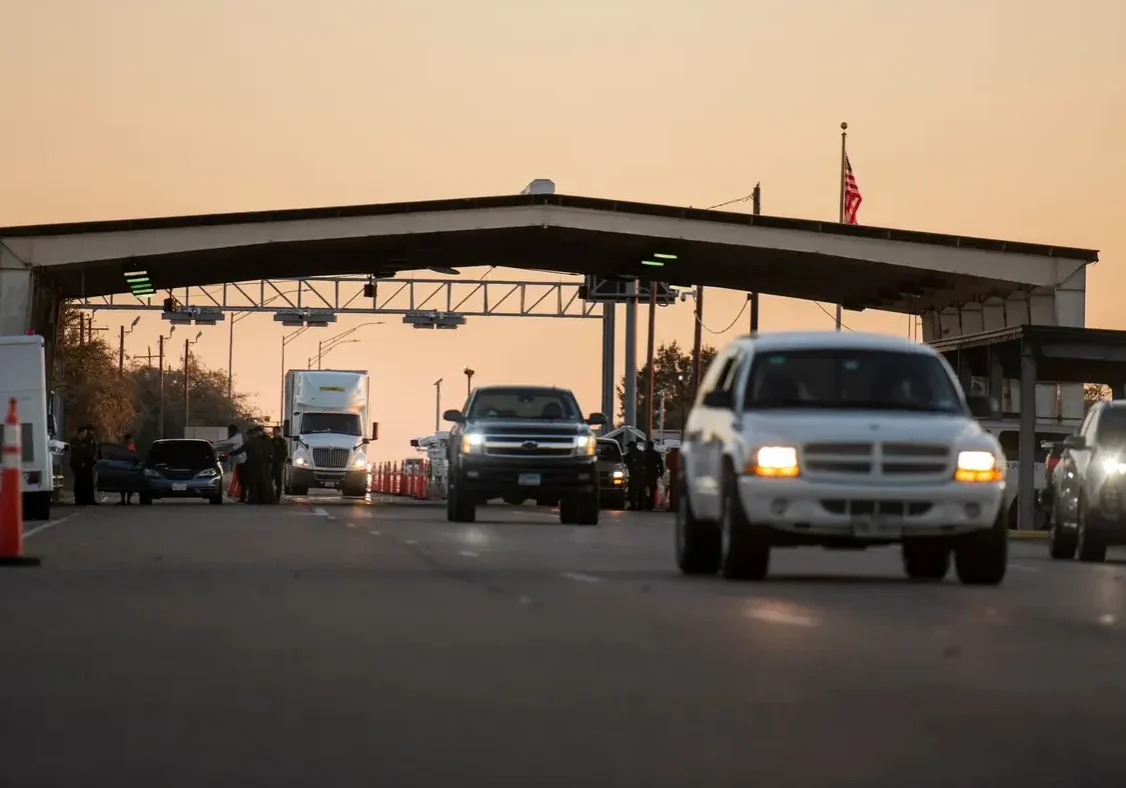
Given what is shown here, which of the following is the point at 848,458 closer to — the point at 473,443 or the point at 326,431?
the point at 473,443

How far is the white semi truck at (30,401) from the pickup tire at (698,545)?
57.8 ft

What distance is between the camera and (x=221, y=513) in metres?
41.9

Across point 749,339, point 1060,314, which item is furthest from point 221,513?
point 749,339

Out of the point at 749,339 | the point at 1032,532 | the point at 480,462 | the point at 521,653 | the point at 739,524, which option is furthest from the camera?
the point at 1032,532

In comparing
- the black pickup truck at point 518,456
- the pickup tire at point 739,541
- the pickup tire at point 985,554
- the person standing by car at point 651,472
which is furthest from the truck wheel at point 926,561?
the person standing by car at point 651,472

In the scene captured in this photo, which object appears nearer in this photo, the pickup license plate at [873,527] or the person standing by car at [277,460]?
the pickup license plate at [873,527]

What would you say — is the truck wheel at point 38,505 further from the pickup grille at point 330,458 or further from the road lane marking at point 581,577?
the pickup grille at point 330,458

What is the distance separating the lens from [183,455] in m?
55.5

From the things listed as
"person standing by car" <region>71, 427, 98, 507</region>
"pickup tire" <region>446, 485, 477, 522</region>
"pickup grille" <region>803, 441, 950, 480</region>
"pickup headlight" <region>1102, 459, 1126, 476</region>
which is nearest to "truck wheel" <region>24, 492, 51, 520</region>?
"pickup tire" <region>446, 485, 477, 522</region>

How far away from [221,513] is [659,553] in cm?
1784

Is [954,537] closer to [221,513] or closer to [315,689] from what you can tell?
[315,689]

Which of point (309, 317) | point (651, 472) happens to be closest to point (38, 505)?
point (651, 472)

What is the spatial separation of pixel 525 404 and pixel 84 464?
16.9 meters

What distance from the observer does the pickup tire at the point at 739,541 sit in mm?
18609
